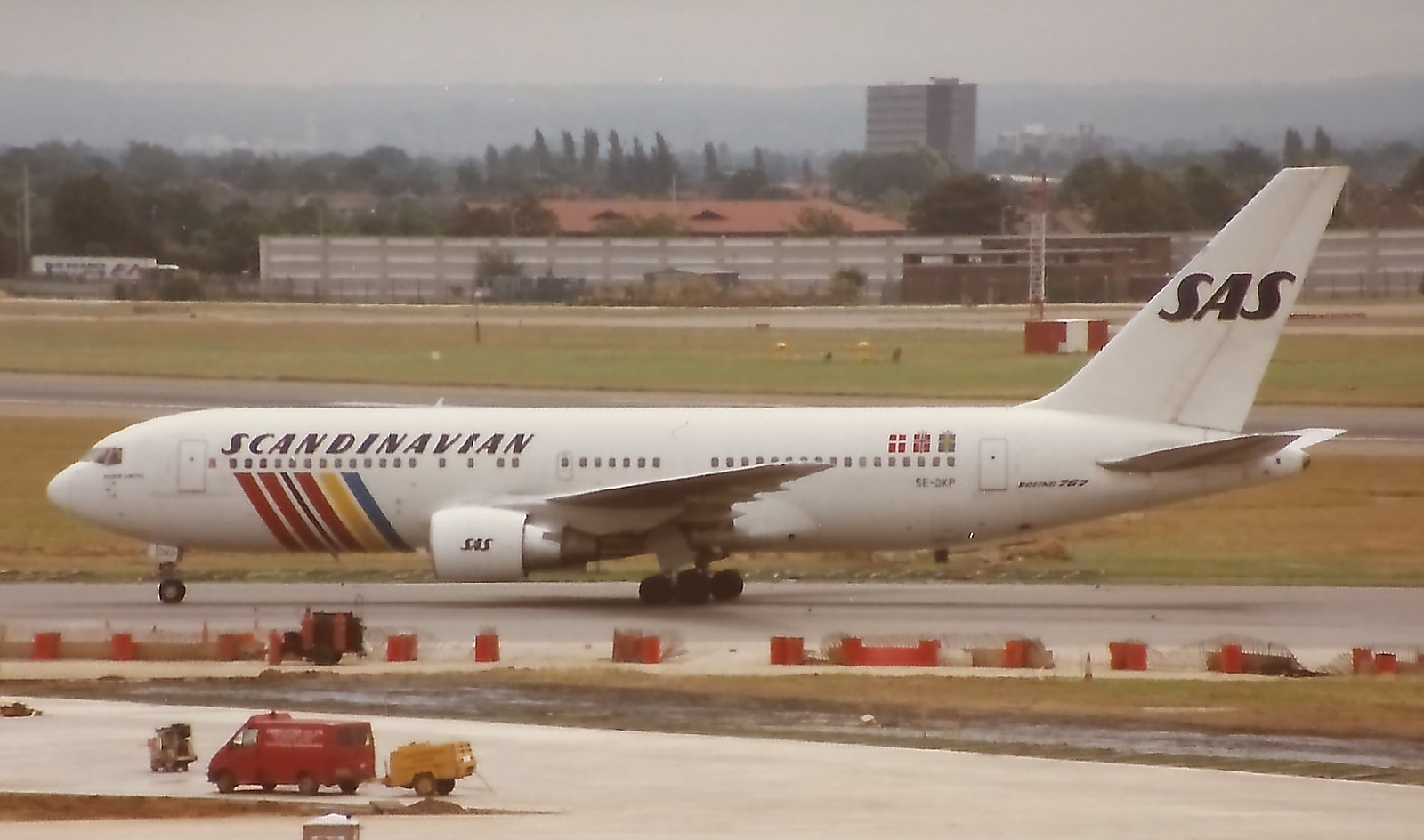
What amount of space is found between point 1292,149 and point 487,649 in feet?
471

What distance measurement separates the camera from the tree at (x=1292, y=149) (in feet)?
500

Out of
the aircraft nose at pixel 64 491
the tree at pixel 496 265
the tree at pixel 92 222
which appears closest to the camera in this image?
the aircraft nose at pixel 64 491

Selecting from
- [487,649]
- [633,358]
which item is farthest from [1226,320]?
[633,358]

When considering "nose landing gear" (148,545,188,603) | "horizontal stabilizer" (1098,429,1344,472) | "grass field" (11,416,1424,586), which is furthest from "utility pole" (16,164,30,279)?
"horizontal stabilizer" (1098,429,1344,472)

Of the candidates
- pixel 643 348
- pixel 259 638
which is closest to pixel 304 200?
pixel 643 348

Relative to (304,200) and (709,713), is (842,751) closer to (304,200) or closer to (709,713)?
(709,713)

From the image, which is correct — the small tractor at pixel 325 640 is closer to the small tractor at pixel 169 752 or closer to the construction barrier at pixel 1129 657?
the small tractor at pixel 169 752

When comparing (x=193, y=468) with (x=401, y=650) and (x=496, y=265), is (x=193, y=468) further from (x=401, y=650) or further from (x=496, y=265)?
(x=496, y=265)

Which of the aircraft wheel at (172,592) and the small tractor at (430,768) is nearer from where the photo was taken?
the small tractor at (430,768)

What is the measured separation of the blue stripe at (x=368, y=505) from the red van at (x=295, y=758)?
49.7 ft

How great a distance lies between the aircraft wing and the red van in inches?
532

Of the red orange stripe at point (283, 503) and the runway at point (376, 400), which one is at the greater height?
the runway at point (376, 400)

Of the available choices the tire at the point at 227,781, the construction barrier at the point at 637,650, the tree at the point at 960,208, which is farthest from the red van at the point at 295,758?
the tree at the point at 960,208

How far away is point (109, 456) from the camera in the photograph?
3725 cm
